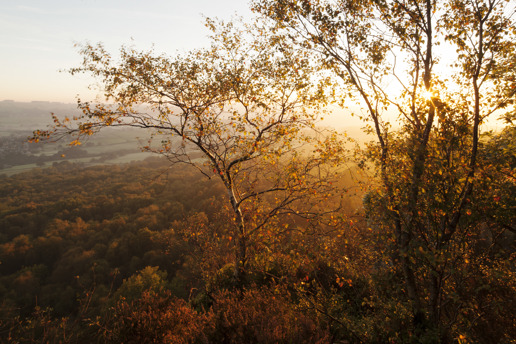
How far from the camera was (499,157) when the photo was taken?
5.43 metres

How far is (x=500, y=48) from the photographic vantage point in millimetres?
6094

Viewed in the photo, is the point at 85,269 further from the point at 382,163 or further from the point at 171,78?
the point at 382,163

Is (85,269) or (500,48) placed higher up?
(500,48)

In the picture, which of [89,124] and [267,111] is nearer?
→ [89,124]

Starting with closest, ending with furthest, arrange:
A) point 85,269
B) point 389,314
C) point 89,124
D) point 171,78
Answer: point 389,314
point 89,124
point 171,78
point 85,269

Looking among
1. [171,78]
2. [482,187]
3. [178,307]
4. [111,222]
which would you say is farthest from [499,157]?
[111,222]

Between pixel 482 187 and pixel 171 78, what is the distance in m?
11.6

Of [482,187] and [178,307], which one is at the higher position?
[482,187]

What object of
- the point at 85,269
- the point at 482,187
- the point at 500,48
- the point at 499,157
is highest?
the point at 500,48

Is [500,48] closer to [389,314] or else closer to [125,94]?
[389,314]

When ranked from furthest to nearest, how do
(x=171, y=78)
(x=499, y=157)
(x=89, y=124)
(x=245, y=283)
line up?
1. (x=245, y=283)
2. (x=171, y=78)
3. (x=89, y=124)
4. (x=499, y=157)

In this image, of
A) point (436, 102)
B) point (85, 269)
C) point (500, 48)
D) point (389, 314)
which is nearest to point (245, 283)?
point (389, 314)

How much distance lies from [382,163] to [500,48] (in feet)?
12.8

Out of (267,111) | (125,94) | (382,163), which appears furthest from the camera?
(267,111)
